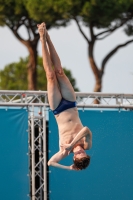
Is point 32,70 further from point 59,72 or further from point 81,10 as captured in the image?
point 59,72

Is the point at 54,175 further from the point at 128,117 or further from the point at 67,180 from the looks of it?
the point at 128,117

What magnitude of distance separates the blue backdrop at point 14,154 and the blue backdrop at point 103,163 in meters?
0.51

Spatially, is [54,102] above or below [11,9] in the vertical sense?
below

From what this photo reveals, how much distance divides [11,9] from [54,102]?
1609 cm

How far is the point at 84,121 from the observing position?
15500 mm

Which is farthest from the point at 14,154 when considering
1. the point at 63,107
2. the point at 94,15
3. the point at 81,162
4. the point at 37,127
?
the point at 94,15

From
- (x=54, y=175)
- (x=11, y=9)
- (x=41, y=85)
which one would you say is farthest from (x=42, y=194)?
(x=41, y=85)

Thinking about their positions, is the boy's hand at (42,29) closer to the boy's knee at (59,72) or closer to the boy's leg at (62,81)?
the boy's leg at (62,81)

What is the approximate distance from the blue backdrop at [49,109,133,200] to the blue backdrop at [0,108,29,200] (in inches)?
20.1

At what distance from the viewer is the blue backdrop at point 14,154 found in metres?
15.1

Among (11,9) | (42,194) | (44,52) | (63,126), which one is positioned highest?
(11,9)

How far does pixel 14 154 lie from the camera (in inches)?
599

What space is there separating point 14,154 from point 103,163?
168 centimetres

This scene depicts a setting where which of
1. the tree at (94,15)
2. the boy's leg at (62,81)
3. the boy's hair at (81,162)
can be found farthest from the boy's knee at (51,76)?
the tree at (94,15)
